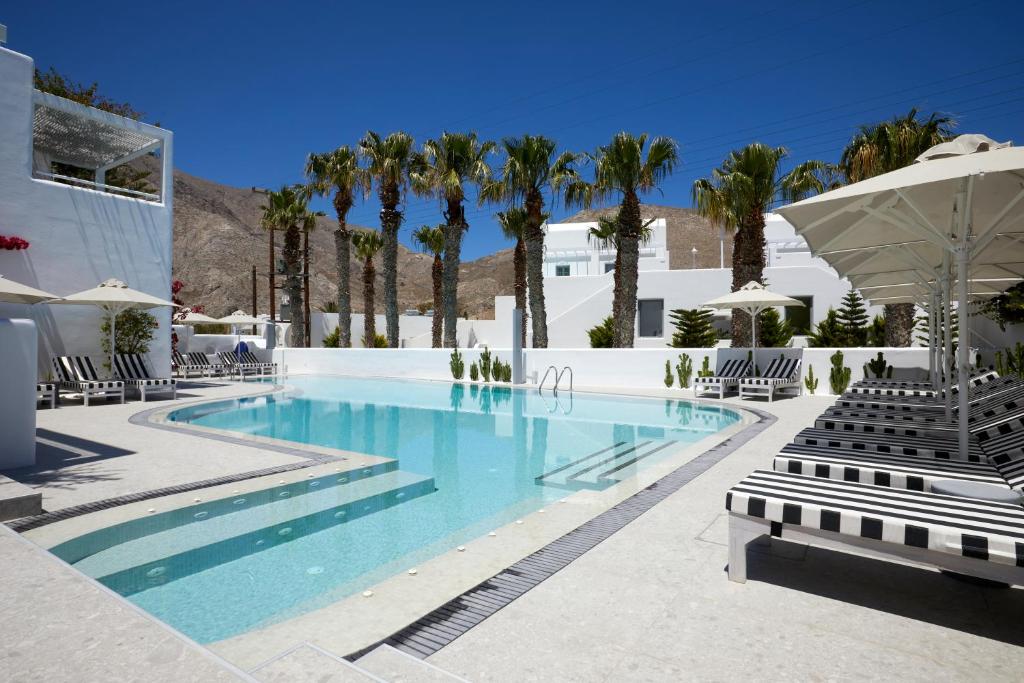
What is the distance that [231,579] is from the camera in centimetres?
407

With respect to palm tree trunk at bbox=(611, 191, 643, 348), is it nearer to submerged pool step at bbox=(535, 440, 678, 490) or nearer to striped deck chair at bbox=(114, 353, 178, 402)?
submerged pool step at bbox=(535, 440, 678, 490)

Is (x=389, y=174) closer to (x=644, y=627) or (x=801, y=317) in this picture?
(x=801, y=317)

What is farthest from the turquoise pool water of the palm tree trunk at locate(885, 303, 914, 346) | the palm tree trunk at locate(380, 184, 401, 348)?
the palm tree trunk at locate(380, 184, 401, 348)

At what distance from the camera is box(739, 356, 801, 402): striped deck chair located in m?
13.4

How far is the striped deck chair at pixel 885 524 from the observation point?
2.82m

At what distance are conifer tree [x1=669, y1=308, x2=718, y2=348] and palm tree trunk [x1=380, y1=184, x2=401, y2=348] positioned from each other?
11.8 metres

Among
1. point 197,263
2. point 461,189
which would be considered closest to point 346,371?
point 461,189

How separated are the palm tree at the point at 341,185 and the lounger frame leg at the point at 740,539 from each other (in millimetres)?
23687

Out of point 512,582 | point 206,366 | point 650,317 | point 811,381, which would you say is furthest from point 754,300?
point 206,366

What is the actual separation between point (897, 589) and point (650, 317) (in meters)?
23.1

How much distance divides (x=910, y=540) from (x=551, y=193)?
18939 millimetres

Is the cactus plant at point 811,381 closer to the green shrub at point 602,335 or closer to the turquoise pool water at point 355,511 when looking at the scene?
the turquoise pool water at point 355,511

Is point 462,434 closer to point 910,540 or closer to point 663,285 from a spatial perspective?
point 910,540

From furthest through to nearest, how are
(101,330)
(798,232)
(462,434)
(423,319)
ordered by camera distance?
(423,319), (101,330), (462,434), (798,232)
